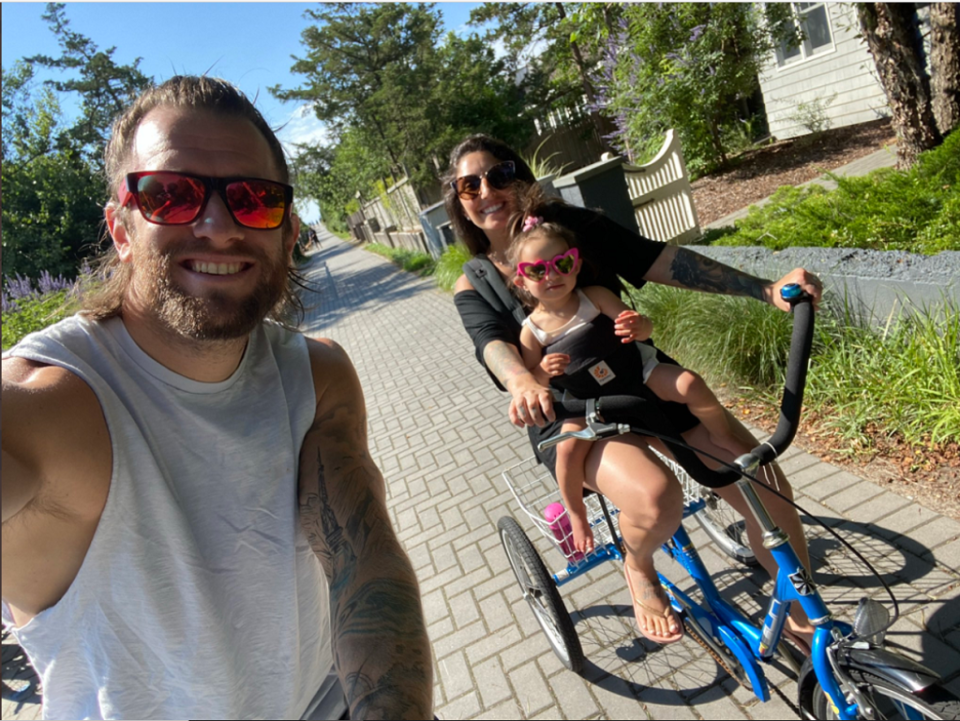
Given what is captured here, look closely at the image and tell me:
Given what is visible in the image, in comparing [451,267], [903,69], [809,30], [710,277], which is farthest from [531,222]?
[809,30]

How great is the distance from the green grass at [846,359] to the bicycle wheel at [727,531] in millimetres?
994

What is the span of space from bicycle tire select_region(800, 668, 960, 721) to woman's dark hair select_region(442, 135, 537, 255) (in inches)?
86.4

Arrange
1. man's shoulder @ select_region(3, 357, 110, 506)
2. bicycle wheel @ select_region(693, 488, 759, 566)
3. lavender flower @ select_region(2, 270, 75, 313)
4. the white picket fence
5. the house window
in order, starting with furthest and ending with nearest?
the house window < the white picket fence < lavender flower @ select_region(2, 270, 75, 313) < bicycle wheel @ select_region(693, 488, 759, 566) < man's shoulder @ select_region(3, 357, 110, 506)

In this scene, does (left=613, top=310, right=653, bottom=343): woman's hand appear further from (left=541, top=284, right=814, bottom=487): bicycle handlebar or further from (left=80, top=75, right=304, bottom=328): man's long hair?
(left=80, top=75, right=304, bottom=328): man's long hair

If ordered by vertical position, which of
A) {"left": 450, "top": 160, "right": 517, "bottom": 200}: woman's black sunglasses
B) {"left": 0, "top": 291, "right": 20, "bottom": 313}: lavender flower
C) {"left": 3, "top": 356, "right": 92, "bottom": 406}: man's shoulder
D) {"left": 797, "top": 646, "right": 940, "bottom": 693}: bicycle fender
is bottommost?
{"left": 797, "top": 646, "right": 940, "bottom": 693}: bicycle fender

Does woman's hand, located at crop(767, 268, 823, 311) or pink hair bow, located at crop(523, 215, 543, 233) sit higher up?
pink hair bow, located at crop(523, 215, 543, 233)

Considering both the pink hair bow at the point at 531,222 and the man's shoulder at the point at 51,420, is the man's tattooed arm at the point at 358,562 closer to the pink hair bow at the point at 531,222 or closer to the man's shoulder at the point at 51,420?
the man's shoulder at the point at 51,420

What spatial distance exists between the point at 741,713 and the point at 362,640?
6.17 ft

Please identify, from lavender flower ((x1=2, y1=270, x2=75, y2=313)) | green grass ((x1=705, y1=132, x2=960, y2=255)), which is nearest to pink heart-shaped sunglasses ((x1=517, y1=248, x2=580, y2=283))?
green grass ((x1=705, y1=132, x2=960, y2=255))

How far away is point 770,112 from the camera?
14734mm

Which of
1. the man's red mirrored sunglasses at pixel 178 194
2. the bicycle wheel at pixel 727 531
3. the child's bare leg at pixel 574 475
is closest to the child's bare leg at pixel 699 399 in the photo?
the child's bare leg at pixel 574 475

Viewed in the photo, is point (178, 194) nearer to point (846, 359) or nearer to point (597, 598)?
point (597, 598)

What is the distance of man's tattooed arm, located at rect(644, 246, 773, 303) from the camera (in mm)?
2441

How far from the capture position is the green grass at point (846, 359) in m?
3.40
